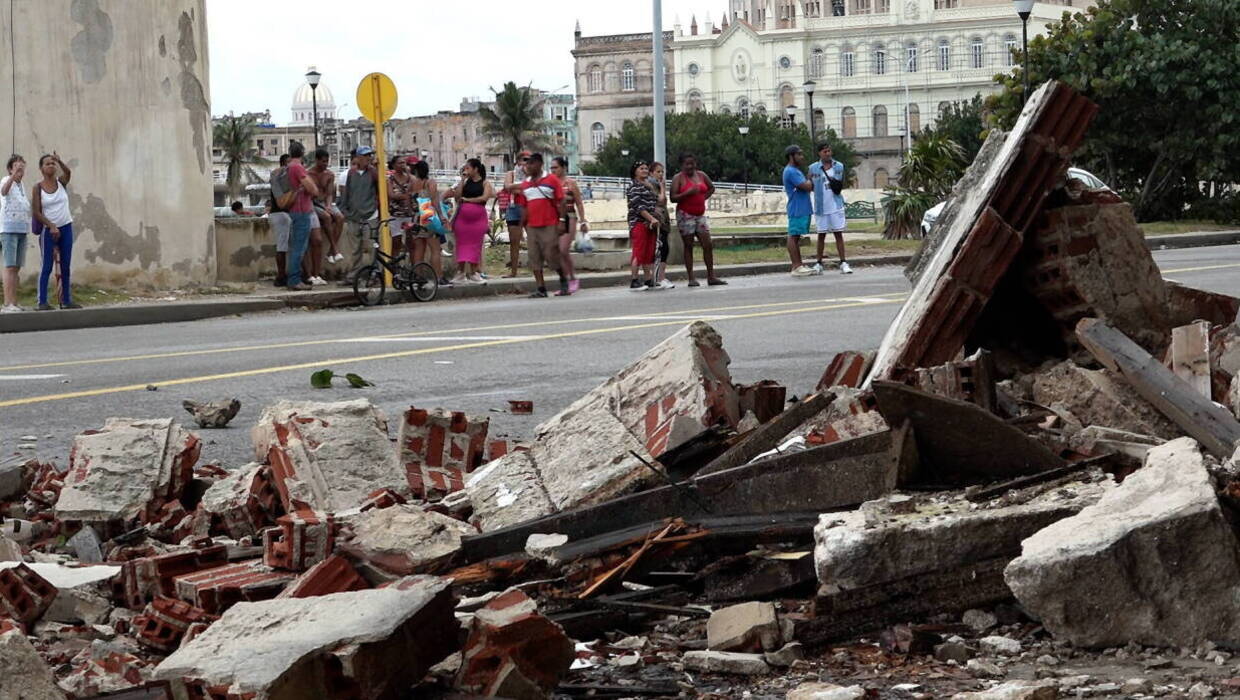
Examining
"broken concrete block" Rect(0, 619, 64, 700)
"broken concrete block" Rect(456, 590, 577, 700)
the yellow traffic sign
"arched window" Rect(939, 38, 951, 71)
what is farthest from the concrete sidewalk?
"arched window" Rect(939, 38, 951, 71)

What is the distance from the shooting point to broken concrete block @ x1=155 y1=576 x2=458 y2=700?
3051 mm

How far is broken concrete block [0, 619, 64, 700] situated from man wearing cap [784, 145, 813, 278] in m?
17.4

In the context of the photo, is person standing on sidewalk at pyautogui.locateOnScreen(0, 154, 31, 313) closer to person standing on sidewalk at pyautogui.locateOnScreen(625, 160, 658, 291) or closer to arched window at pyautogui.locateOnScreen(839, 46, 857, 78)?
person standing on sidewalk at pyautogui.locateOnScreen(625, 160, 658, 291)

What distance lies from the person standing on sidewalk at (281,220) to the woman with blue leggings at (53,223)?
251 centimetres

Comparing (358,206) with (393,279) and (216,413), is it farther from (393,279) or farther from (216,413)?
(216,413)

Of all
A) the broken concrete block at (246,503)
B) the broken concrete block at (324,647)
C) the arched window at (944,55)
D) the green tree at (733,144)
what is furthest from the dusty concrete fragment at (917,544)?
the arched window at (944,55)

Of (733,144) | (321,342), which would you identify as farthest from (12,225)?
(733,144)

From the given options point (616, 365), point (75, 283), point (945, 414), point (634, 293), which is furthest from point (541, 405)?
point (75, 283)

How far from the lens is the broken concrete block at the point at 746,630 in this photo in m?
3.63

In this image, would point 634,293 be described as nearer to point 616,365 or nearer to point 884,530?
point 616,365

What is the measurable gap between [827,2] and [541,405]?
15446cm

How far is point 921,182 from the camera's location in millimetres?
36562

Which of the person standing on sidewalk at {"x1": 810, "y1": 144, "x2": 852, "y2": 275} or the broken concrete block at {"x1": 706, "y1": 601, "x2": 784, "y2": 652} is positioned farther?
the person standing on sidewalk at {"x1": 810, "y1": 144, "x2": 852, "y2": 275}

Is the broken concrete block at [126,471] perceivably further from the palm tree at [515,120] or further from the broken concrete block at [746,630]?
the palm tree at [515,120]
